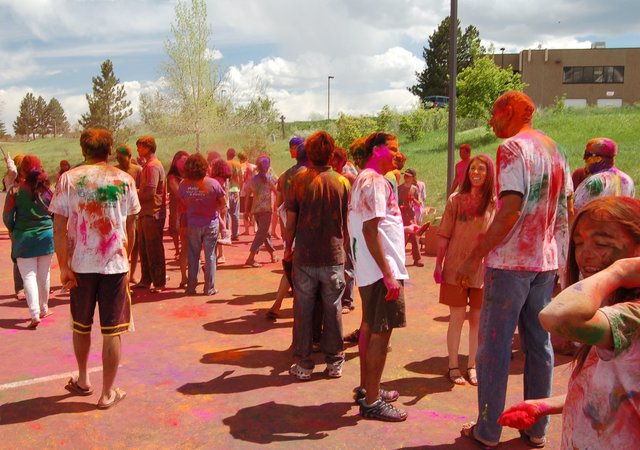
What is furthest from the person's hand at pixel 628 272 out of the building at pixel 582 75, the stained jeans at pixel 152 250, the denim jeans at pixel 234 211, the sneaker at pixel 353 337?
the building at pixel 582 75

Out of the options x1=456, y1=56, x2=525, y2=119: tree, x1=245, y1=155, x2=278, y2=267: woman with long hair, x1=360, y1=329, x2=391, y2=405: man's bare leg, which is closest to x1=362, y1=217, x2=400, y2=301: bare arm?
x1=360, y1=329, x2=391, y2=405: man's bare leg

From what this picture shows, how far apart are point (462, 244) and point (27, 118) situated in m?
80.0

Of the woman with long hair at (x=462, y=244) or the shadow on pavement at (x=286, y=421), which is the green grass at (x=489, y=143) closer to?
the woman with long hair at (x=462, y=244)

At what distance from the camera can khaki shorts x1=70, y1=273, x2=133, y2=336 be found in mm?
4426

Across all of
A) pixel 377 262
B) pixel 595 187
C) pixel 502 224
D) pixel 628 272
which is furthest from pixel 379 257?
pixel 628 272

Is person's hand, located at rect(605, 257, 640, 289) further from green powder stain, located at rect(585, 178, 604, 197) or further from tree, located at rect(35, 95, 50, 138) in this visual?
tree, located at rect(35, 95, 50, 138)

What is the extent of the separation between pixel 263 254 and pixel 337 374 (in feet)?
20.7

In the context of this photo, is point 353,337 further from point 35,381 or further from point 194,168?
point 194,168

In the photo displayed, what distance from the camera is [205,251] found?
788cm

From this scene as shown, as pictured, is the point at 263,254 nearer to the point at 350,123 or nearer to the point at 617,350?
the point at 617,350

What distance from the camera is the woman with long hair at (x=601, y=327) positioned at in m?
1.53

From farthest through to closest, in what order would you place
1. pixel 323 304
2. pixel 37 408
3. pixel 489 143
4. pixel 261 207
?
pixel 489 143 → pixel 261 207 → pixel 323 304 → pixel 37 408

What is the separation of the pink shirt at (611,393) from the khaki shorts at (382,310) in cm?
230

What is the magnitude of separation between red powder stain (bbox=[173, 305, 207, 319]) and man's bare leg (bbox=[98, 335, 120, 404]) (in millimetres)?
2556
